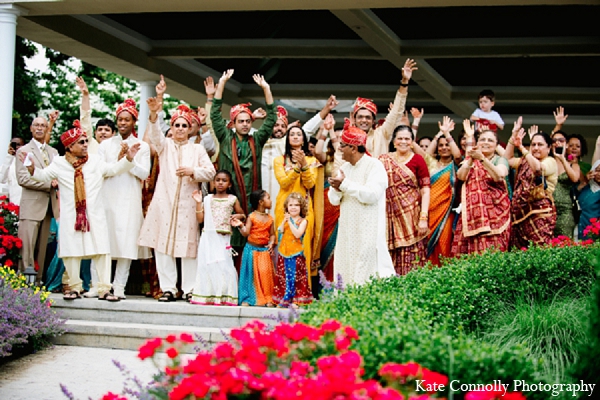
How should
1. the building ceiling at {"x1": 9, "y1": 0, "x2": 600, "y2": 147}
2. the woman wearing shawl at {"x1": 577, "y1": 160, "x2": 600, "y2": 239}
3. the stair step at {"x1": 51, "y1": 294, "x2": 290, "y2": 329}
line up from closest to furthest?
the stair step at {"x1": 51, "y1": 294, "x2": 290, "y2": 329}
the woman wearing shawl at {"x1": 577, "y1": 160, "x2": 600, "y2": 239}
the building ceiling at {"x1": 9, "y1": 0, "x2": 600, "y2": 147}

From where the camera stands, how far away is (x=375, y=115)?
29.3ft

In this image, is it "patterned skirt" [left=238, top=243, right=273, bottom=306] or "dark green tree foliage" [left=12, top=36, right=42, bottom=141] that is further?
"dark green tree foliage" [left=12, top=36, right=42, bottom=141]

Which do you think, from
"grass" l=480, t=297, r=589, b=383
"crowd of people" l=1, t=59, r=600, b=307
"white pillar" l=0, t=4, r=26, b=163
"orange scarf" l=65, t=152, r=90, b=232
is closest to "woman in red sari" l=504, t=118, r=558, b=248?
"crowd of people" l=1, t=59, r=600, b=307

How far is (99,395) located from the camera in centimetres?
584

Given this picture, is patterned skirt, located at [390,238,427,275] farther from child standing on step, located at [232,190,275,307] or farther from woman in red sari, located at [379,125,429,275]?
child standing on step, located at [232,190,275,307]

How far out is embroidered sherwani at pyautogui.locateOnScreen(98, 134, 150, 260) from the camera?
8484 millimetres

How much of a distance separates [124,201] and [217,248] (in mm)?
1201

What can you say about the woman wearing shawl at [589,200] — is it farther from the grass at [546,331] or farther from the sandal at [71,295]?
the sandal at [71,295]

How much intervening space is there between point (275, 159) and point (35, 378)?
11.3 feet

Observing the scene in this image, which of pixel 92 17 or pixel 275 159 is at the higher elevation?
pixel 92 17

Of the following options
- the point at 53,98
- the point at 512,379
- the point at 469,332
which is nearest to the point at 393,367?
the point at 512,379

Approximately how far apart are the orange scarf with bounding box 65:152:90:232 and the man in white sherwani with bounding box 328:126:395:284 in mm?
Result: 2606

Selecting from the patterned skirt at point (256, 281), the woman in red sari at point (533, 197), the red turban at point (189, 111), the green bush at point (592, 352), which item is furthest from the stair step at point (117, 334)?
the green bush at point (592, 352)

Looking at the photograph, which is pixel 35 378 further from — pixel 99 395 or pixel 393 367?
pixel 393 367
